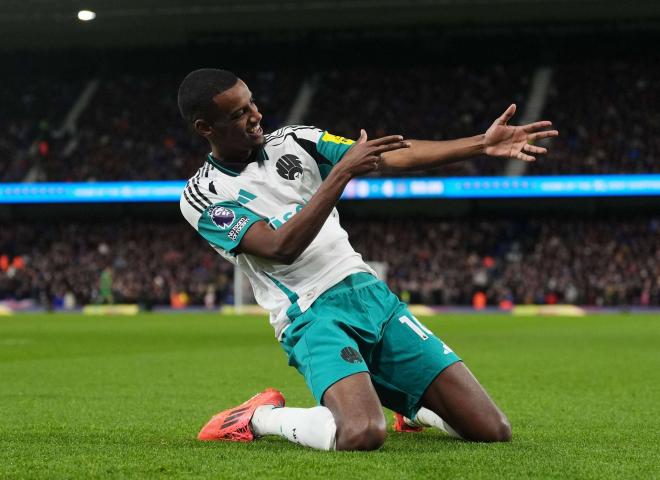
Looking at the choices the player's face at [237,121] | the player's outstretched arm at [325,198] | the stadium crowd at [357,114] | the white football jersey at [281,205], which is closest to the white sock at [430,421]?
the white football jersey at [281,205]

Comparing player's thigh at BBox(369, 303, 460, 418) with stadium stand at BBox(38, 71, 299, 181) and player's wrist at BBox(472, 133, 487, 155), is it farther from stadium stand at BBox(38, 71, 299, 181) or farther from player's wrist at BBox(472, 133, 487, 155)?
stadium stand at BBox(38, 71, 299, 181)

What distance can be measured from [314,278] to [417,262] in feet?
105

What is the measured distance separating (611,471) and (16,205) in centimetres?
3956

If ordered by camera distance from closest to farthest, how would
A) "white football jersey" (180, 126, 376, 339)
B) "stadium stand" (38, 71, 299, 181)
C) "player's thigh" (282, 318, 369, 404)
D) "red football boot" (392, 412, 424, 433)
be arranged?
"player's thigh" (282, 318, 369, 404) < "white football jersey" (180, 126, 376, 339) < "red football boot" (392, 412, 424, 433) < "stadium stand" (38, 71, 299, 181)

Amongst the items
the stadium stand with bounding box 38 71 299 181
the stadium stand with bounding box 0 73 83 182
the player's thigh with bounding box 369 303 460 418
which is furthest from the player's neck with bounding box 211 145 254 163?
the stadium stand with bounding box 0 73 83 182

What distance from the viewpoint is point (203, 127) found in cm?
523

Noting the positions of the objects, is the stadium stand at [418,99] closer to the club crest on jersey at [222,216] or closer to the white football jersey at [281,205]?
the white football jersey at [281,205]

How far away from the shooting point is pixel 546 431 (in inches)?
234

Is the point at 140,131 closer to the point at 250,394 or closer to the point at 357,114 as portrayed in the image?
the point at 357,114

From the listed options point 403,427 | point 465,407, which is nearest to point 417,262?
point 403,427

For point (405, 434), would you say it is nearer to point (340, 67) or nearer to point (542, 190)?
point (542, 190)

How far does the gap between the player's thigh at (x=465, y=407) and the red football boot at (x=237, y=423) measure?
84 cm

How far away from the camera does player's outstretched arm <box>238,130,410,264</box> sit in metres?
4.62

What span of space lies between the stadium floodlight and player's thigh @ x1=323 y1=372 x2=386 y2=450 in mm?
32956
